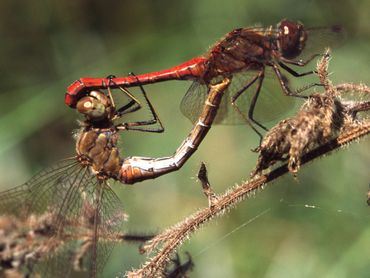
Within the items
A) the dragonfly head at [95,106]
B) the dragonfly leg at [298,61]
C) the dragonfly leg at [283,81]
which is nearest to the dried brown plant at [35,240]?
the dragonfly head at [95,106]

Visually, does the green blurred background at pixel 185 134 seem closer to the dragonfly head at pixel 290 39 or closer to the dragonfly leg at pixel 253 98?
the dragonfly leg at pixel 253 98

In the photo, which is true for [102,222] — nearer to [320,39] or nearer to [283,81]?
[283,81]

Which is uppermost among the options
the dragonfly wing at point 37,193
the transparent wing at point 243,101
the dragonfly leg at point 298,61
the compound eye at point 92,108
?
the compound eye at point 92,108

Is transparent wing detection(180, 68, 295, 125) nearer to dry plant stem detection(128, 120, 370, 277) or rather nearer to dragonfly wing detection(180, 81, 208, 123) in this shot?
dragonfly wing detection(180, 81, 208, 123)

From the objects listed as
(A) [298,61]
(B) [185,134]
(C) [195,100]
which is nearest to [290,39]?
(A) [298,61]

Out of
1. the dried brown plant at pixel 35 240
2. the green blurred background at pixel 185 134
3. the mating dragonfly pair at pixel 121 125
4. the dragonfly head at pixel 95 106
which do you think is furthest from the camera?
the green blurred background at pixel 185 134

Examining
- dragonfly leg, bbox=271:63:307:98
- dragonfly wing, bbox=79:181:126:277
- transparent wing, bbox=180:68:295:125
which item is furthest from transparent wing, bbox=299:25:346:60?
dragonfly wing, bbox=79:181:126:277

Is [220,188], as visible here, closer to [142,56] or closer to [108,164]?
[142,56]

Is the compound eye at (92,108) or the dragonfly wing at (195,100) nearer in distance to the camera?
the compound eye at (92,108)

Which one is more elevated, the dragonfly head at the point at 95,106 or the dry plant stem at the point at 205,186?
the dragonfly head at the point at 95,106
